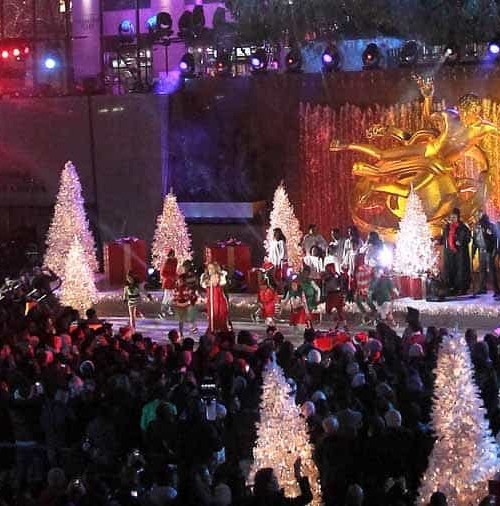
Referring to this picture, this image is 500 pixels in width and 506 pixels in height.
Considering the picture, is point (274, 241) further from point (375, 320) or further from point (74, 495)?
point (74, 495)

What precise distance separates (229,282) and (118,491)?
14163mm

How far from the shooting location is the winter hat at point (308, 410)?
11148 mm

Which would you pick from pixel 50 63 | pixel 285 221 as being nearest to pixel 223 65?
pixel 285 221

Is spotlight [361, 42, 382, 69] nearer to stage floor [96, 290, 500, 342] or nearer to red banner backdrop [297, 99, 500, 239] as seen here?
red banner backdrop [297, 99, 500, 239]

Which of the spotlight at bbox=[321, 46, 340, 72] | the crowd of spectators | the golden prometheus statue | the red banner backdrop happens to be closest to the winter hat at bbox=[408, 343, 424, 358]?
the crowd of spectators

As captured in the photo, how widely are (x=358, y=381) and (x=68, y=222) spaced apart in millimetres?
15822

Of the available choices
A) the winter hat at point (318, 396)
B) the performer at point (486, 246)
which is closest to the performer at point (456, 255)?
the performer at point (486, 246)

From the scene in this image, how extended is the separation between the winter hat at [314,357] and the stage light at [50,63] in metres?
22.9

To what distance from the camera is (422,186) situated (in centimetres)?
2362

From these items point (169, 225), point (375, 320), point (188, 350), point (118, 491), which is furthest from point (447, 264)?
point (118, 491)

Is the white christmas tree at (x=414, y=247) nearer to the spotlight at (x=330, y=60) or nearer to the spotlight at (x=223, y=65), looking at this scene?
the spotlight at (x=330, y=60)

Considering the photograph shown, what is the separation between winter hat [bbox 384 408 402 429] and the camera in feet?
34.4

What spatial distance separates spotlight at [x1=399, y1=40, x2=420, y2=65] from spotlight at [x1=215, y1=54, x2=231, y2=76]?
372 cm

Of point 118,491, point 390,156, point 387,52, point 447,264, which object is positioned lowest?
point 118,491
